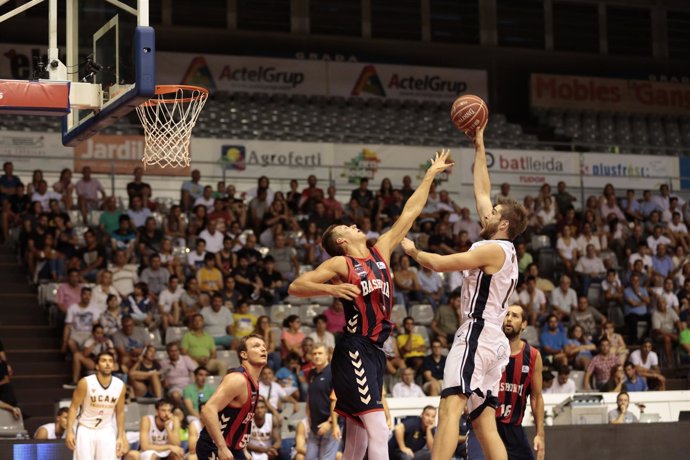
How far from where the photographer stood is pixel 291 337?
607 inches

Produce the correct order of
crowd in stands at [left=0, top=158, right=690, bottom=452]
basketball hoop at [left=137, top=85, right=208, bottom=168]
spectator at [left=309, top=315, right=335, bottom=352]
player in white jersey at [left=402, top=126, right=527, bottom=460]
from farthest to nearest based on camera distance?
spectator at [left=309, top=315, right=335, bottom=352]
crowd in stands at [left=0, top=158, right=690, bottom=452]
basketball hoop at [left=137, top=85, right=208, bottom=168]
player in white jersey at [left=402, top=126, right=527, bottom=460]

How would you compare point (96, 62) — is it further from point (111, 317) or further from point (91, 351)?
point (111, 317)

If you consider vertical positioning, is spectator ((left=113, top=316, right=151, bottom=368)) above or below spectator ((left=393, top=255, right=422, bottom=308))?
below

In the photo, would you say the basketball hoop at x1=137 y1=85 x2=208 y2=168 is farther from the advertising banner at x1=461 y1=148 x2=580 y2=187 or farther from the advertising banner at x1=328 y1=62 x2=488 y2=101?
the advertising banner at x1=328 y1=62 x2=488 y2=101

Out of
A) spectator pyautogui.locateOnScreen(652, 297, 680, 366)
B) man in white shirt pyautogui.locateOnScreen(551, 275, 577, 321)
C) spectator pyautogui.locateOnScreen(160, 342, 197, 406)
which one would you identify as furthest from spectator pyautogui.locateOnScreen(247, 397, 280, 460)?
spectator pyautogui.locateOnScreen(652, 297, 680, 366)

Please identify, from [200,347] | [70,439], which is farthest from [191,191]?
[70,439]

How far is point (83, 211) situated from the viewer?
1797 centimetres

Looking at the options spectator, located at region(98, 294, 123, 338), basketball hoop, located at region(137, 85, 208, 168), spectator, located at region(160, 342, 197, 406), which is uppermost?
basketball hoop, located at region(137, 85, 208, 168)

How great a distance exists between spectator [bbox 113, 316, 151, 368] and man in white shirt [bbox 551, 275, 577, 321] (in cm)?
686

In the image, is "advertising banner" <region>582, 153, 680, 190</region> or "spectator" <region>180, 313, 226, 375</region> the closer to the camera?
"spectator" <region>180, 313, 226, 375</region>

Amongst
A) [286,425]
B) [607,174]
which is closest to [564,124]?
[607,174]

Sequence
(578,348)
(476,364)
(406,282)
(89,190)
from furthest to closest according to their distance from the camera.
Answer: (89,190) → (406,282) → (578,348) → (476,364)

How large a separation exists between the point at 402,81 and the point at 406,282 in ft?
31.9

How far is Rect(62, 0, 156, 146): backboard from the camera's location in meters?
8.60
